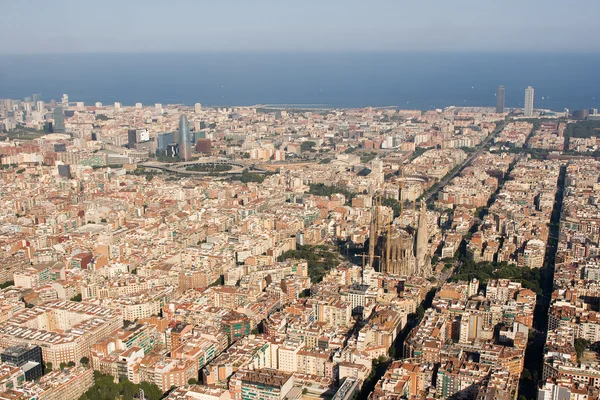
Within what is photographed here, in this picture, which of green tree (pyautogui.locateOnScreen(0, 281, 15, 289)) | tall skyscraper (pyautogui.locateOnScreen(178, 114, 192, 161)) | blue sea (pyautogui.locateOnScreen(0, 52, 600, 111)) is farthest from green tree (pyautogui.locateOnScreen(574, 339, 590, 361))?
blue sea (pyautogui.locateOnScreen(0, 52, 600, 111))

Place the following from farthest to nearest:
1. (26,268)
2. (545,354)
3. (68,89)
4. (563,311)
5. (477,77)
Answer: (477,77), (68,89), (26,268), (563,311), (545,354)

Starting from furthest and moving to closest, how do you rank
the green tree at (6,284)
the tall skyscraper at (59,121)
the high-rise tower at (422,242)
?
the tall skyscraper at (59,121) < the high-rise tower at (422,242) < the green tree at (6,284)

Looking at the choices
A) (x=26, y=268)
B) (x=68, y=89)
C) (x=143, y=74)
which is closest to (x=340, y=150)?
(x=26, y=268)

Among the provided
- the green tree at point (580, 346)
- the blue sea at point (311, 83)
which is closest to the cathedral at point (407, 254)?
the green tree at point (580, 346)

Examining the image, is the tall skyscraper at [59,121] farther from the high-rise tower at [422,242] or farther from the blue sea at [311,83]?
the high-rise tower at [422,242]

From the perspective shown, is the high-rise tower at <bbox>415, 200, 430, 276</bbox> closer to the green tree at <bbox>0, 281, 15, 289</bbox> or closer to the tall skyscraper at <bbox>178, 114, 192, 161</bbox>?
the green tree at <bbox>0, 281, 15, 289</bbox>

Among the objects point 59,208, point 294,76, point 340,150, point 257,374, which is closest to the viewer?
point 257,374

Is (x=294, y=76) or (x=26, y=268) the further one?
(x=294, y=76)

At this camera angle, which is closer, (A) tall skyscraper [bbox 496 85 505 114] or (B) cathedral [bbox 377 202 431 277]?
(B) cathedral [bbox 377 202 431 277]

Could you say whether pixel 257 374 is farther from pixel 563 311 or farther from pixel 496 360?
pixel 563 311
